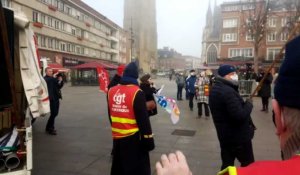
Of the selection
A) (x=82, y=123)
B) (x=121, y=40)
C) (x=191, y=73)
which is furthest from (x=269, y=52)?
(x=82, y=123)

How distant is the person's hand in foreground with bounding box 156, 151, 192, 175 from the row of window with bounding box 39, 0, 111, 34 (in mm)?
47165

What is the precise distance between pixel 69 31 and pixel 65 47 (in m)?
3.03

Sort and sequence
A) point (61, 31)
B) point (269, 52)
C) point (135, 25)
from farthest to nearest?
1. point (135, 25)
2. point (269, 52)
3. point (61, 31)

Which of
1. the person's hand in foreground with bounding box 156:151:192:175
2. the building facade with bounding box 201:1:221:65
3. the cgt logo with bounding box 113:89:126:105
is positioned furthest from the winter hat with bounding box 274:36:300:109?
the building facade with bounding box 201:1:221:65

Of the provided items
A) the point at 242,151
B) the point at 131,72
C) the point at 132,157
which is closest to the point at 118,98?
the point at 131,72

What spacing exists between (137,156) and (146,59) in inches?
3706

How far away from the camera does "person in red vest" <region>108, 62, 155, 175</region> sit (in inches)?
166

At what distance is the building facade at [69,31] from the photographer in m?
43.8

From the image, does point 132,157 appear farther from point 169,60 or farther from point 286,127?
point 169,60

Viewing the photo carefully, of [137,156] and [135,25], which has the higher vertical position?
[135,25]

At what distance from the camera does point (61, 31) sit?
5066 centimetres

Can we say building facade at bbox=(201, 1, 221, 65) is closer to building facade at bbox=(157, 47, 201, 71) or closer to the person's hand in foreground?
building facade at bbox=(157, 47, 201, 71)

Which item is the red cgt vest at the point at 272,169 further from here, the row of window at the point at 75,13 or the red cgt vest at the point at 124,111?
the row of window at the point at 75,13

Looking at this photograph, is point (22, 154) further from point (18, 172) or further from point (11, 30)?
point (11, 30)
